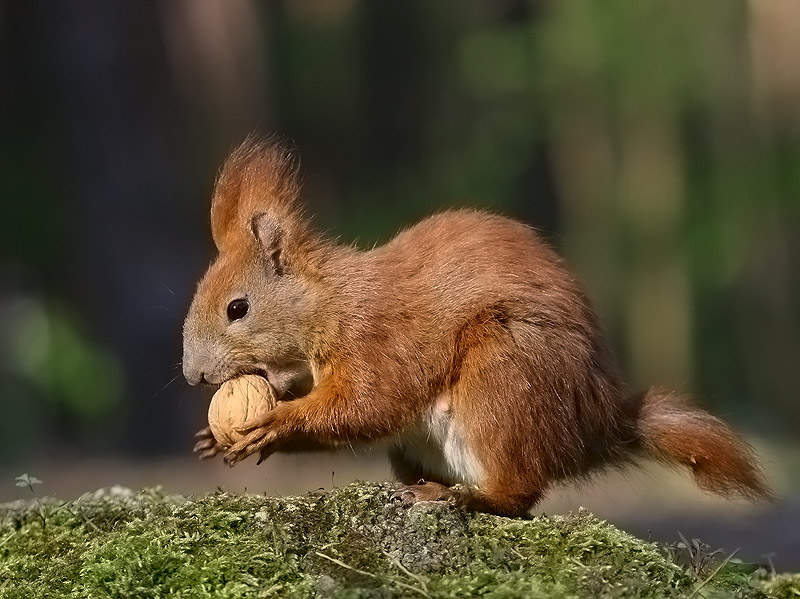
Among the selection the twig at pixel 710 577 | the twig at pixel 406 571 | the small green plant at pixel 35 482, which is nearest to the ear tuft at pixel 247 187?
the small green plant at pixel 35 482

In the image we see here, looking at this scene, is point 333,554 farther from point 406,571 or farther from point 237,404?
point 237,404

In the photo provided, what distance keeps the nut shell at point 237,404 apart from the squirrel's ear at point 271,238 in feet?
1.21

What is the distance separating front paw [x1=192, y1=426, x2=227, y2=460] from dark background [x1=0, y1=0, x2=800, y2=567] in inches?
253

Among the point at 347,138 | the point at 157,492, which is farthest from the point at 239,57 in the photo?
the point at 157,492

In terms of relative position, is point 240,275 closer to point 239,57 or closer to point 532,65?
point 239,57

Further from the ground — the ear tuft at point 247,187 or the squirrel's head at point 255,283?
the ear tuft at point 247,187

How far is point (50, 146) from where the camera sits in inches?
631

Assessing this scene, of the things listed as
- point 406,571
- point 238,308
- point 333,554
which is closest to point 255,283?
→ point 238,308

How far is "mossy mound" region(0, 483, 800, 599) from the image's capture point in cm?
239

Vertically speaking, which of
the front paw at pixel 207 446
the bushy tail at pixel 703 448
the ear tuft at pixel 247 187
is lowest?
the bushy tail at pixel 703 448

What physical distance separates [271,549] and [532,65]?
1376cm

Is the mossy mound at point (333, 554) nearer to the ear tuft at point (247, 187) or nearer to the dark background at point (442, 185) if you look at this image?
the ear tuft at point (247, 187)

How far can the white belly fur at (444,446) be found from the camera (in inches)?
130

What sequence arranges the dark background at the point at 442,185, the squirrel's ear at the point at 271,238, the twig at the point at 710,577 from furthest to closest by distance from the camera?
the dark background at the point at 442,185 < the squirrel's ear at the point at 271,238 < the twig at the point at 710,577
